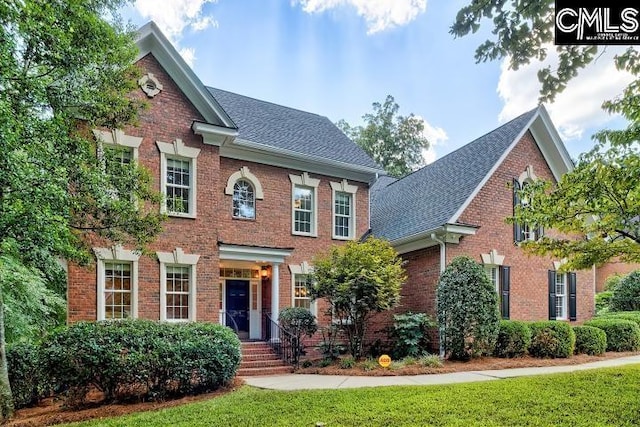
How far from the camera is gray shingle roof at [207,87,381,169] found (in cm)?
1471

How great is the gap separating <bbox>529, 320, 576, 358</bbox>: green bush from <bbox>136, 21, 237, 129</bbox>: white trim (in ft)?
32.8

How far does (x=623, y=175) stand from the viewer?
19.7ft

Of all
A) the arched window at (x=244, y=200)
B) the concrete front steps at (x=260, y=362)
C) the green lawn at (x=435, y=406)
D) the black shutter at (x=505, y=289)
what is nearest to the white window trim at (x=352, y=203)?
the arched window at (x=244, y=200)

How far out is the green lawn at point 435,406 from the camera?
6.23 m

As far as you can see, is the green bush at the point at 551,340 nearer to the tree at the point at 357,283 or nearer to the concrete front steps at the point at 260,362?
the tree at the point at 357,283

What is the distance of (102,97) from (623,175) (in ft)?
26.9

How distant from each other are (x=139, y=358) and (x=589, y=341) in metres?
12.0

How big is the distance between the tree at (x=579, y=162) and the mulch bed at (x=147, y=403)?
408 cm

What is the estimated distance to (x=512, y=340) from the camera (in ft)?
40.1

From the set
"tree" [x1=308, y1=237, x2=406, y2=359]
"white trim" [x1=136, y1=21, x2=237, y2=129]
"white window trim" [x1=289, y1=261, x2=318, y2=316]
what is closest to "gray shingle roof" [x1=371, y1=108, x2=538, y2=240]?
"tree" [x1=308, y1=237, x2=406, y2=359]

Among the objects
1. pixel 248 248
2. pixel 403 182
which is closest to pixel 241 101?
pixel 248 248


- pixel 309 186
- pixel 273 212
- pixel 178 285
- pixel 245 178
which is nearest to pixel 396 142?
pixel 309 186

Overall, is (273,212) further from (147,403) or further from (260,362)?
(147,403)

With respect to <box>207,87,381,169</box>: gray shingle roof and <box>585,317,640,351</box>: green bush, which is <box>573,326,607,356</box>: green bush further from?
<box>207,87,381,169</box>: gray shingle roof
